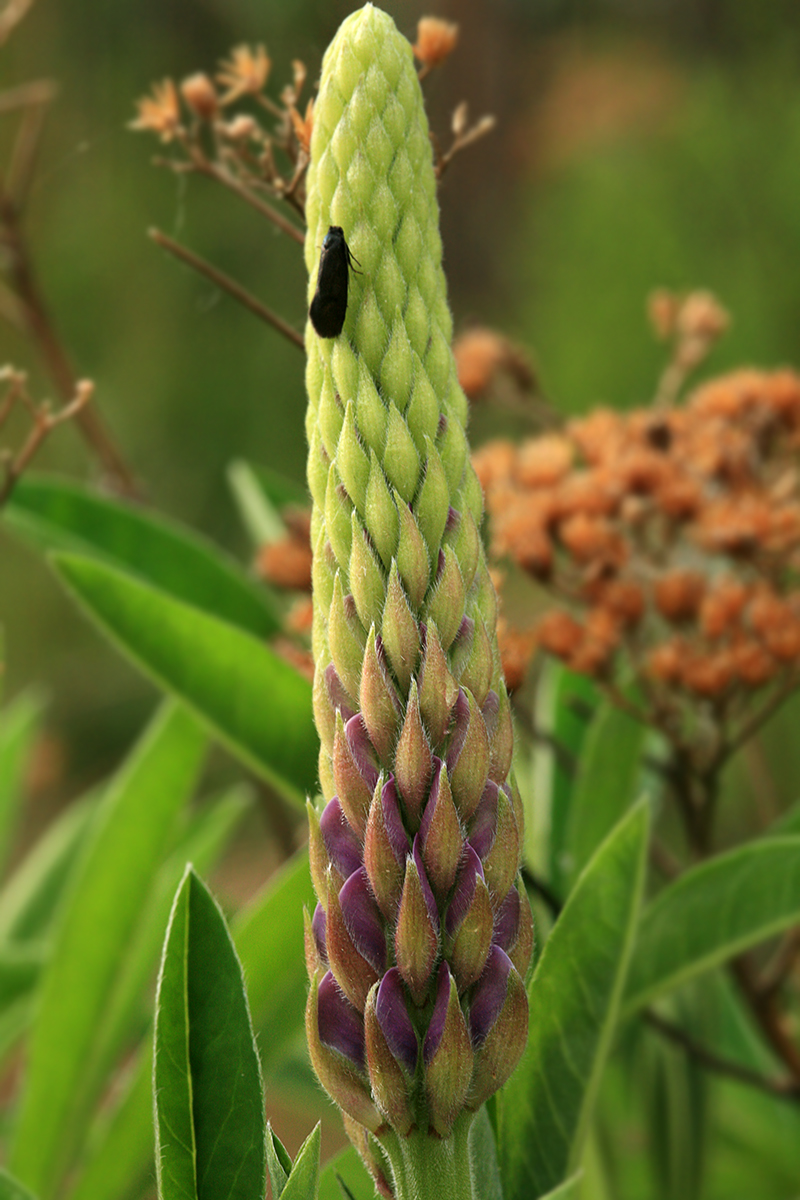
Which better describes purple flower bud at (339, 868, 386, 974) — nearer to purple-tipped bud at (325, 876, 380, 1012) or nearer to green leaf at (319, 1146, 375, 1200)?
purple-tipped bud at (325, 876, 380, 1012)

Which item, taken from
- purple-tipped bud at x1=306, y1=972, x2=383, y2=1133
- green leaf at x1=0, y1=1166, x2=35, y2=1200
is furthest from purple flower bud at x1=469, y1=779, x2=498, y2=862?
green leaf at x1=0, y1=1166, x2=35, y2=1200

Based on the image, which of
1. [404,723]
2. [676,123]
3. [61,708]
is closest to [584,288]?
[676,123]

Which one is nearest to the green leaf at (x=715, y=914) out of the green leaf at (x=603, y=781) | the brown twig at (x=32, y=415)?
the green leaf at (x=603, y=781)

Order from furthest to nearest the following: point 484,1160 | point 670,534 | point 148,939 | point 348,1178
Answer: point 148,939 < point 670,534 < point 348,1178 < point 484,1160

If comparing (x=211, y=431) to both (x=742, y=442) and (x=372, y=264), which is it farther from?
(x=372, y=264)

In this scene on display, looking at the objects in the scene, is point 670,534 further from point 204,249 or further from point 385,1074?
point 204,249

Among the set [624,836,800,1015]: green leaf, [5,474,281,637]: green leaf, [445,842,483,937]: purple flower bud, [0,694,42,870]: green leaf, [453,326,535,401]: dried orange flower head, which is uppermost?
[453,326,535,401]: dried orange flower head

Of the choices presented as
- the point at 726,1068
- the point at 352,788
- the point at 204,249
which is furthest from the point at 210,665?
the point at 204,249
